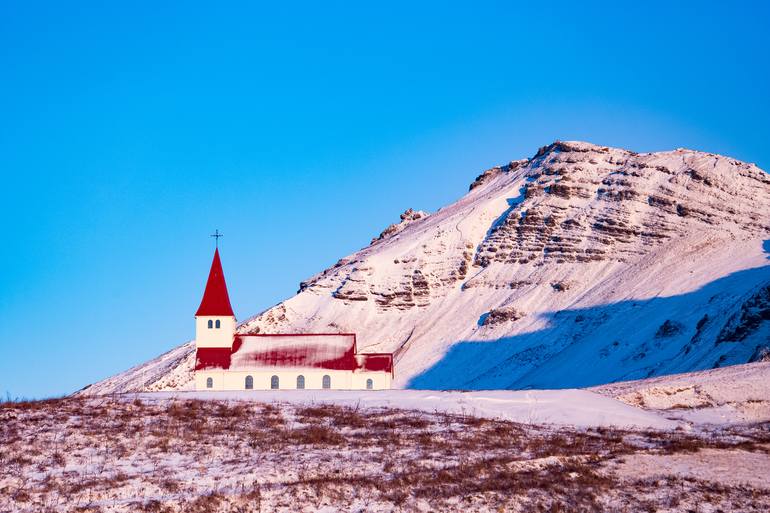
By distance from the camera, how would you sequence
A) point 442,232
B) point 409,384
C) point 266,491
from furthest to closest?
point 442,232 < point 409,384 < point 266,491

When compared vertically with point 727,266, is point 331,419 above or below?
below

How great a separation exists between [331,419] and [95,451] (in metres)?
8.08

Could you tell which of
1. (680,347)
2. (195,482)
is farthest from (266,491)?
(680,347)

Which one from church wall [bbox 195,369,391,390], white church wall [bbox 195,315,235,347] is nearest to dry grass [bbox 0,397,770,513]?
church wall [bbox 195,369,391,390]

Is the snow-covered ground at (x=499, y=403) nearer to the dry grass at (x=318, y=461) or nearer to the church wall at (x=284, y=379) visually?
the dry grass at (x=318, y=461)

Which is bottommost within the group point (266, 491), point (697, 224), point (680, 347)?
point (266, 491)

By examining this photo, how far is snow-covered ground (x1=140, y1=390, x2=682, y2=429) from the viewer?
111ft

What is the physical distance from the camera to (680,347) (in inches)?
3378

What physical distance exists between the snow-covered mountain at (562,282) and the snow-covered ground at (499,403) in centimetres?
4225

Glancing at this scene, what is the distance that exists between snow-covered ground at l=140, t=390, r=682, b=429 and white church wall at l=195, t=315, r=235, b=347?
1351 inches

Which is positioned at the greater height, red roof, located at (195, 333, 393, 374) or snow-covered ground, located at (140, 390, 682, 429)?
red roof, located at (195, 333, 393, 374)

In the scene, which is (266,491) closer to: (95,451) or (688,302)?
(95,451)

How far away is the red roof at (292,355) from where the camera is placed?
2817 inches

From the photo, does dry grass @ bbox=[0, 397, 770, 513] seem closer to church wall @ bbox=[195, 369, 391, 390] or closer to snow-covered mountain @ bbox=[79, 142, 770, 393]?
church wall @ bbox=[195, 369, 391, 390]
